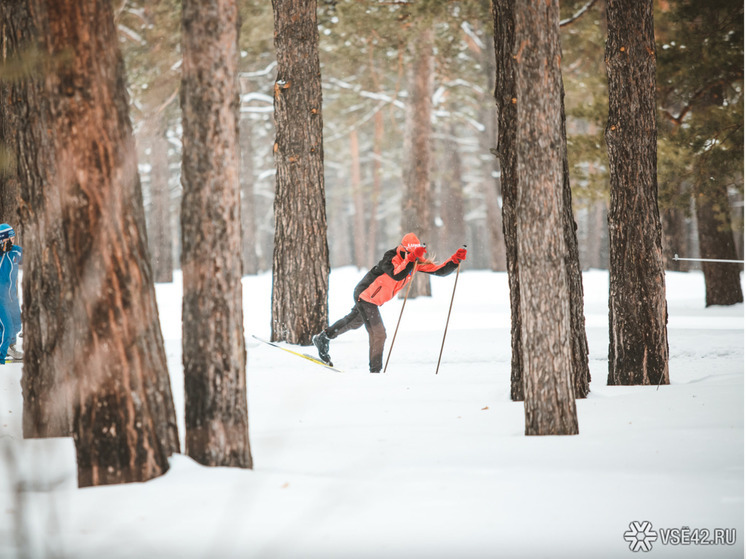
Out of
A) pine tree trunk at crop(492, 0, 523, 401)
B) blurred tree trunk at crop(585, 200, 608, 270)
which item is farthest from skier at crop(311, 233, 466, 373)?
blurred tree trunk at crop(585, 200, 608, 270)

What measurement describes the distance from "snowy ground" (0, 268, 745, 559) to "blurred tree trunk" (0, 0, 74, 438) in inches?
12.7

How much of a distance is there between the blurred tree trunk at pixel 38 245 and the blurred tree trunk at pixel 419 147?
41.6 feet

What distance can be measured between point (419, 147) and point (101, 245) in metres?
14.2

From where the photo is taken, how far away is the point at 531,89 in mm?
4906

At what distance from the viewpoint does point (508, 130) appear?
6.49m

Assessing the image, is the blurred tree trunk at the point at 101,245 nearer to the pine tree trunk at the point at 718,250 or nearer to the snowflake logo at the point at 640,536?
the snowflake logo at the point at 640,536

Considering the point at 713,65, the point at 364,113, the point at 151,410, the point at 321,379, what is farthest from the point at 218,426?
the point at 364,113

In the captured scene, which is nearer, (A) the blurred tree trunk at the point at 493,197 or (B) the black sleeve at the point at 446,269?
(B) the black sleeve at the point at 446,269

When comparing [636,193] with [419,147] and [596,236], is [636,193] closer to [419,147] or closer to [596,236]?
[419,147]

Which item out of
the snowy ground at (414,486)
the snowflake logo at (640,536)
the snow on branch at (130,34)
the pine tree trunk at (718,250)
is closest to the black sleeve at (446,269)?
the snowy ground at (414,486)

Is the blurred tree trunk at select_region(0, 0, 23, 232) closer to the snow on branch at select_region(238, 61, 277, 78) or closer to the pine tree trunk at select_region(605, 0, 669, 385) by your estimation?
the pine tree trunk at select_region(605, 0, 669, 385)

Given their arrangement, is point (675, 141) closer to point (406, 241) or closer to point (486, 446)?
point (406, 241)

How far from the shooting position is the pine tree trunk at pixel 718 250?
15.3 metres

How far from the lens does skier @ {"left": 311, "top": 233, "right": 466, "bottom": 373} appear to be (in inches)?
345
